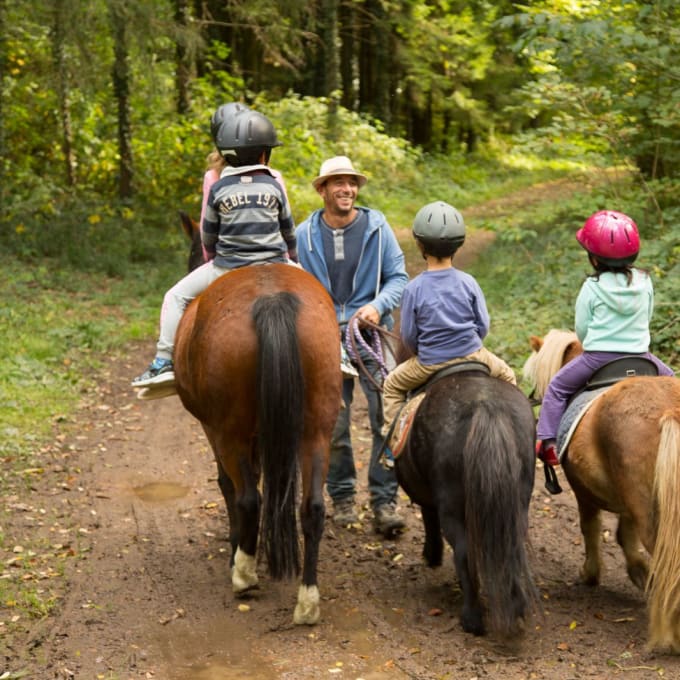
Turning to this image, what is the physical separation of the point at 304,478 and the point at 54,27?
1185cm

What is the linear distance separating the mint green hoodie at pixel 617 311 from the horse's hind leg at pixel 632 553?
0.99 m

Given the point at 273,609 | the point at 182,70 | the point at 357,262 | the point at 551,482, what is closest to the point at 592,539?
the point at 551,482

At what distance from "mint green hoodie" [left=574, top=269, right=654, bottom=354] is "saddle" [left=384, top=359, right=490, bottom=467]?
0.64 metres

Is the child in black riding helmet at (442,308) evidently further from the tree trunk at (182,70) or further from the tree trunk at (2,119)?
the tree trunk at (182,70)

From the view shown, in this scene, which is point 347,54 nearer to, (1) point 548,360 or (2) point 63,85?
(2) point 63,85

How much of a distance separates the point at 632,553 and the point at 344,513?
2.33 metres

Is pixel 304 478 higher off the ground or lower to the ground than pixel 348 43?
lower

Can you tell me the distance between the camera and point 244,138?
18.1 ft

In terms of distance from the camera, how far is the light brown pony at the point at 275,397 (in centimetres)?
478

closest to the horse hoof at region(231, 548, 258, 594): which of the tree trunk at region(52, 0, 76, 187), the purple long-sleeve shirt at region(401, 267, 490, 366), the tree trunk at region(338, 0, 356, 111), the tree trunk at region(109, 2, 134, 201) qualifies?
the purple long-sleeve shirt at region(401, 267, 490, 366)

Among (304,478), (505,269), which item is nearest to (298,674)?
(304,478)

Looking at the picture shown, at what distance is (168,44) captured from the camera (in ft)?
65.5

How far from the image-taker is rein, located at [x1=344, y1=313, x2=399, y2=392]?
612 cm

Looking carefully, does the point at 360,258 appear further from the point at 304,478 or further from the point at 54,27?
the point at 54,27
